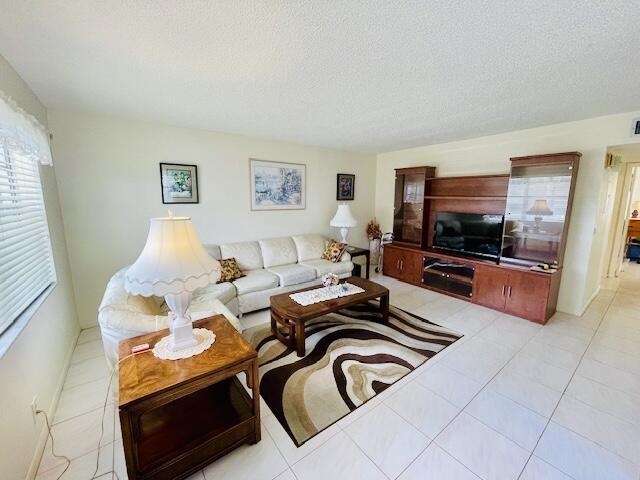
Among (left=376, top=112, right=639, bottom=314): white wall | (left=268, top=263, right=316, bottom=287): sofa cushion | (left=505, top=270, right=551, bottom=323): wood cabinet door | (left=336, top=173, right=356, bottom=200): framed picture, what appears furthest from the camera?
(left=336, top=173, right=356, bottom=200): framed picture

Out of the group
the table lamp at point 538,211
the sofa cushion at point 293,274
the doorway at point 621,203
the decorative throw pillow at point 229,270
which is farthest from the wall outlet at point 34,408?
the doorway at point 621,203

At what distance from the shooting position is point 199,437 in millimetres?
1440

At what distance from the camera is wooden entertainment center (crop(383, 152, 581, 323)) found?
10.1 ft

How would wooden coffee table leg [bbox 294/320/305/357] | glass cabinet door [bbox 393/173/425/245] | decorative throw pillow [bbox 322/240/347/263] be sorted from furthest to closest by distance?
glass cabinet door [bbox 393/173/425/245]
decorative throw pillow [bbox 322/240/347/263]
wooden coffee table leg [bbox 294/320/305/357]

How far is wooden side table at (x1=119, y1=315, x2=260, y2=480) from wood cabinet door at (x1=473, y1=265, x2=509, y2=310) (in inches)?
124

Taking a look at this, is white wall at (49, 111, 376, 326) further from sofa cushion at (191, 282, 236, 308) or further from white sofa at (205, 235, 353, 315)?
sofa cushion at (191, 282, 236, 308)

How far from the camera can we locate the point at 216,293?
9.53 feet

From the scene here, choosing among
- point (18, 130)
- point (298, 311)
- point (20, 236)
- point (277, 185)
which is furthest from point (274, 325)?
point (18, 130)

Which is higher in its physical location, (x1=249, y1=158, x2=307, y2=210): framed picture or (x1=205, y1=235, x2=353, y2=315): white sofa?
(x1=249, y1=158, x2=307, y2=210): framed picture

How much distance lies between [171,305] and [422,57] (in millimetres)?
2068

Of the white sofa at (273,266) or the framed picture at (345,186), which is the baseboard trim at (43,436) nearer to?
the white sofa at (273,266)

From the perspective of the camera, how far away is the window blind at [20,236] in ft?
5.03

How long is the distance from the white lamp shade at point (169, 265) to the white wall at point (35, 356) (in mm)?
724

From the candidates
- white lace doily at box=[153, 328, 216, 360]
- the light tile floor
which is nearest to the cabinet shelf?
the light tile floor
